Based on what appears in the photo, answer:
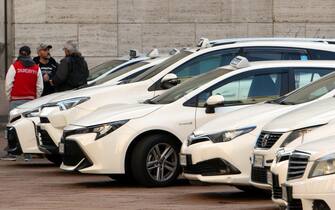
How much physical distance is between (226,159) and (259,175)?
0.98 metres

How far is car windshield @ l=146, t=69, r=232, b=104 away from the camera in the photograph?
1345 cm

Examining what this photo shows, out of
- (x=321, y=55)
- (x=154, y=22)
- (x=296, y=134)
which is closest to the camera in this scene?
(x=296, y=134)

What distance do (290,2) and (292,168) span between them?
59.6 ft

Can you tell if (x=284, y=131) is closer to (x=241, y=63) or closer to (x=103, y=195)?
(x=241, y=63)

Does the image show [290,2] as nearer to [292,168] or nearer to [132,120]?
[132,120]

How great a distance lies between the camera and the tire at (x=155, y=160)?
13.1m

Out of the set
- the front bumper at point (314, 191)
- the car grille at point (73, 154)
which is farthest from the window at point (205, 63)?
the front bumper at point (314, 191)

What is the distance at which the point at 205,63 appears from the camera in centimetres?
1476

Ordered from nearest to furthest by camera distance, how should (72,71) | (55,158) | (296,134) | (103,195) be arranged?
(296,134) → (103,195) → (55,158) → (72,71)

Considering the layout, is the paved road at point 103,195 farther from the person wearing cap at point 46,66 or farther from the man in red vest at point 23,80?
the person wearing cap at point 46,66

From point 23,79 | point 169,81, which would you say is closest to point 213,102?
point 169,81

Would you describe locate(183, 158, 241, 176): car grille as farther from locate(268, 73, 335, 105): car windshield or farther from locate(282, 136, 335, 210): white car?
locate(282, 136, 335, 210): white car

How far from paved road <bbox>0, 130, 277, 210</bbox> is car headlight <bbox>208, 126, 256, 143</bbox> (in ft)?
2.26

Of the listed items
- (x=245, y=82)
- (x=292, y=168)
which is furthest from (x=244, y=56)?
(x=292, y=168)
